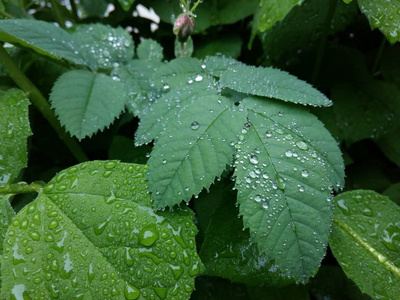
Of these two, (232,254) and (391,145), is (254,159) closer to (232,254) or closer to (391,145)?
(232,254)

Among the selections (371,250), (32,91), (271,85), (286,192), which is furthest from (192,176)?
(32,91)

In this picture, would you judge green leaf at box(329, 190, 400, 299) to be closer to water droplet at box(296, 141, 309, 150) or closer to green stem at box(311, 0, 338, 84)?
water droplet at box(296, 141, 309, 150)

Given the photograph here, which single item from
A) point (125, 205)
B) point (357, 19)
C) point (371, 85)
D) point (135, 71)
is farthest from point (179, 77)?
point (357, 19)

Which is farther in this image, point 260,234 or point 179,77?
point 179,77

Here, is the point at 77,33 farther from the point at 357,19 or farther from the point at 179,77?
the point at 357,19

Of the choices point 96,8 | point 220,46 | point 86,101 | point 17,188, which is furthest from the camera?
point 96,8

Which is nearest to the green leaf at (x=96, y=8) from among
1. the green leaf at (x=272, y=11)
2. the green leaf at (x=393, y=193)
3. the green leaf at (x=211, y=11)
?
the green leaf at (x=211, y=11)
